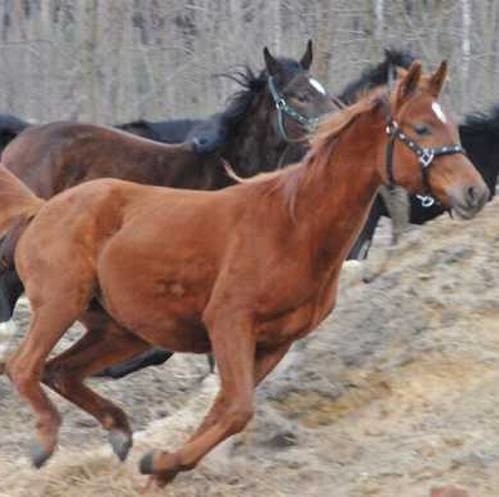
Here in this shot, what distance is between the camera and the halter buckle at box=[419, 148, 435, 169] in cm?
620

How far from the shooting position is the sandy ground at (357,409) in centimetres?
667

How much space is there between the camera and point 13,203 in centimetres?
760

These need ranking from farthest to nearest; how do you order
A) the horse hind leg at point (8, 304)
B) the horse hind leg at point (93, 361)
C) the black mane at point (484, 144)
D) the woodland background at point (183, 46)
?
1. the woodland background at point (183, 46)
2. the black mane at point (484, 144)
3. the horse hind leg at point (8, 304)
4. the horse hind leg at point (93, 361)

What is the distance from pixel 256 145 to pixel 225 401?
12.7 feet

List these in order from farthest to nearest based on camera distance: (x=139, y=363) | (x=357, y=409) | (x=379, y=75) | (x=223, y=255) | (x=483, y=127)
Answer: (x=483, y=127) → (x=379, y=75) → (x=139, y=363) → (x=357, y=409) → (x=223, y=255)

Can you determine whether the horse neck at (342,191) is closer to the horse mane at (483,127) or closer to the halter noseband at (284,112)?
the halter noseband at (284,112)

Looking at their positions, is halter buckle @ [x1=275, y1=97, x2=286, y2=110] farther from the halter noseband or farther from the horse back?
the horse back

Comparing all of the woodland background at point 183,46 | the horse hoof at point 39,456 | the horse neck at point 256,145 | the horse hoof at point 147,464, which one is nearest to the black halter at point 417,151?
the horse hoof at point 147,464

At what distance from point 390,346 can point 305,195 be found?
1721 millimetres

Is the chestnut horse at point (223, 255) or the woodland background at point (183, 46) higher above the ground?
the chestnut horse at point (223, 255)

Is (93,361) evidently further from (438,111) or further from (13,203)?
(438,111)

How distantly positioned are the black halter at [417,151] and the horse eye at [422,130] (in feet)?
0.16

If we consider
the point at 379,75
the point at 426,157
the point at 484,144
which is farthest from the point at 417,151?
the point at 484,144

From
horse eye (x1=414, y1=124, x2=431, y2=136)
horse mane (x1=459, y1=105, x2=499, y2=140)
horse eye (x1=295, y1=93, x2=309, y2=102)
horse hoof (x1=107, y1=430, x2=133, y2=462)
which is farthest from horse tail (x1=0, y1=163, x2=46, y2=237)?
horse mane (x1=459, y1=105, x2=499, y2=140)
